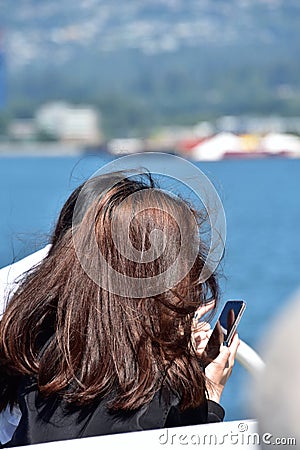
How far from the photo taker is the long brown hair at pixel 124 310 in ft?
3.22

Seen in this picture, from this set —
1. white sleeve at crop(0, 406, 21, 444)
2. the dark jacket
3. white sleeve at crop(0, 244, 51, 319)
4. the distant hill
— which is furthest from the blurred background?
the dark jacket

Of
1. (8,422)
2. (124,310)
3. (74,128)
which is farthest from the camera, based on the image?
(74,128)

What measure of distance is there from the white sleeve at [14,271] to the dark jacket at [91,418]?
0.73 ft

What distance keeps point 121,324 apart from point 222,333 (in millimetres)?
141

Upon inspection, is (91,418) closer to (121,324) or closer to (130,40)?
(121,324)

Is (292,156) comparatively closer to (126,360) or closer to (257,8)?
(126,360)

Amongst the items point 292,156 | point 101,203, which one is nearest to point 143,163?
point 101,203

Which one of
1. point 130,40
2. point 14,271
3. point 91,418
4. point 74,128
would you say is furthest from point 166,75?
point 91,418

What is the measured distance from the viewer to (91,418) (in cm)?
99

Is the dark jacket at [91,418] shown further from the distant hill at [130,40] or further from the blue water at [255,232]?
the distant hill at [130,40]

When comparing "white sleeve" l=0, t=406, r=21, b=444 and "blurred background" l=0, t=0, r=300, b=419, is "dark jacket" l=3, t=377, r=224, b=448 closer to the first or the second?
"white sleeve" l=0, t=406, r=21, b=444

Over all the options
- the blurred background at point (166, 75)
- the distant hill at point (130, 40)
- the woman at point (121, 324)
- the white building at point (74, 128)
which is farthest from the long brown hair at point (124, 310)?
the distant hill at point (130, 40)

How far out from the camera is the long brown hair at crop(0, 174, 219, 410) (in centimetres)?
98

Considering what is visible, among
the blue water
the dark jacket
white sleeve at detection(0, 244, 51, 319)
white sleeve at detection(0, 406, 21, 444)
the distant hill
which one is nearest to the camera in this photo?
the dark jacket
